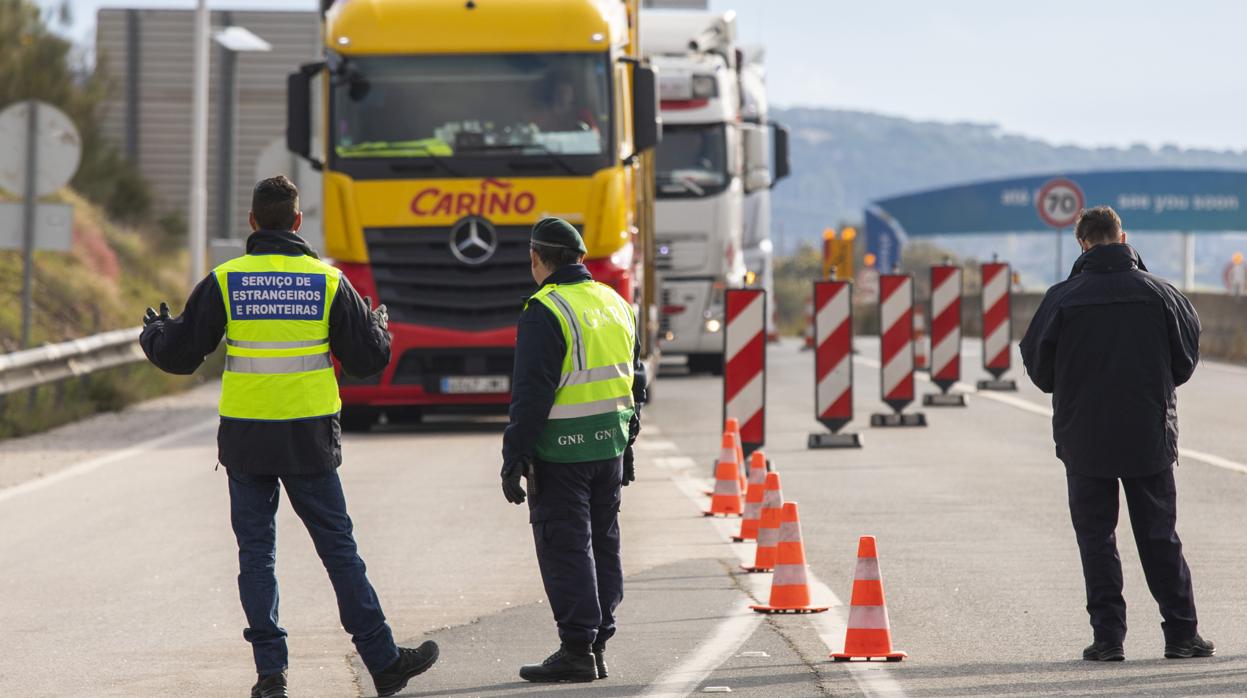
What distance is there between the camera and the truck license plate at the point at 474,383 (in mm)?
18094

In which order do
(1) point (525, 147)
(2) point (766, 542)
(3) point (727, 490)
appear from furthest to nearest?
(1) point (525, 147) → (3) point (727, 490) → (2) point (766, 542)

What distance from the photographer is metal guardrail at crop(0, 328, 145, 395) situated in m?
17.6

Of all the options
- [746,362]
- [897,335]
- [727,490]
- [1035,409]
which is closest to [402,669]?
[727,490]

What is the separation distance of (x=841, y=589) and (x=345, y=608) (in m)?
3.09

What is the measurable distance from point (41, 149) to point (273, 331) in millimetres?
14020

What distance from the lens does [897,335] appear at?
751 inches

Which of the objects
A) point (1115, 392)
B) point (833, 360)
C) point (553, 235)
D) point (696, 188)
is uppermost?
point (553, 235)

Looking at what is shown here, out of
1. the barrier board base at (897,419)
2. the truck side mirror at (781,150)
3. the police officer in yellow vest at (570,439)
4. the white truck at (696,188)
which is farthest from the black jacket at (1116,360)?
the white truck at (696,188)

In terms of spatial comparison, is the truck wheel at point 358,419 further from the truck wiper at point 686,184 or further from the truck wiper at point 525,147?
the truck wiper at point 686,184

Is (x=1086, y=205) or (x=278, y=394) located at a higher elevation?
(x=278, y=394)

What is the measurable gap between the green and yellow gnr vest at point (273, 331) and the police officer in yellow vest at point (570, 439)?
2.48 ft

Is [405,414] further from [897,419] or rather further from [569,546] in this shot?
[569,546]

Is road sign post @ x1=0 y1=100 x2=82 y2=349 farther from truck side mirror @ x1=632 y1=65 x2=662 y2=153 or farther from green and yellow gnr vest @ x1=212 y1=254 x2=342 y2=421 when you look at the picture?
green and yellow gnr vest @ x1=212 y1=254 x2=342 y2=421

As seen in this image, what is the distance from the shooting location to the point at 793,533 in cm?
870
